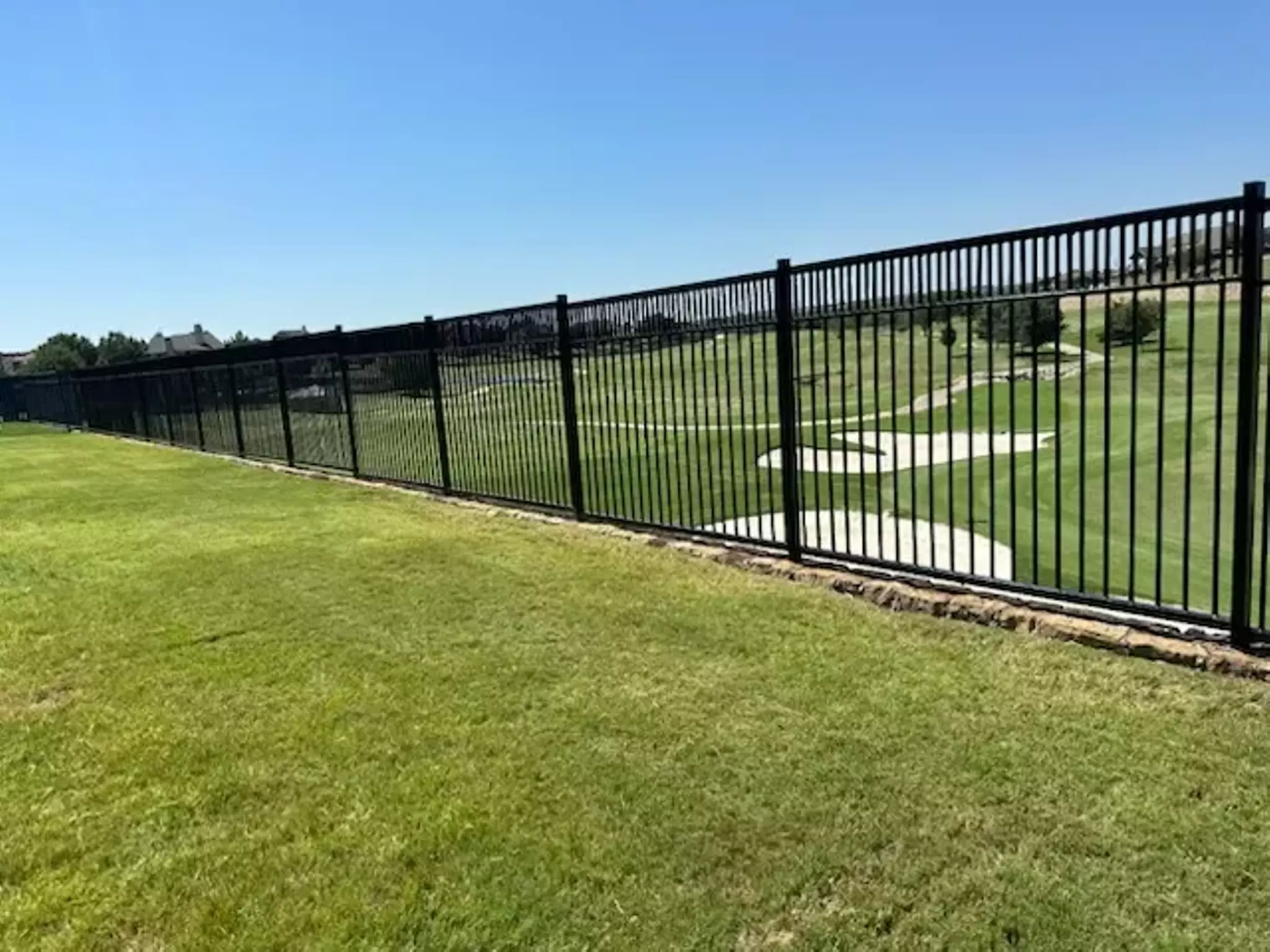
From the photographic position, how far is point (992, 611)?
466cm

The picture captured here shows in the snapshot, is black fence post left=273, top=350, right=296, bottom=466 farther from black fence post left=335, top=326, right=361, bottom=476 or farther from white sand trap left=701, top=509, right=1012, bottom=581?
white sand trap left=701, top=509, right=1012, bottom=581

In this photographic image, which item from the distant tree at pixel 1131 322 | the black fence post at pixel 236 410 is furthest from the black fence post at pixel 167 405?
the distant tree at pixel 1131 322

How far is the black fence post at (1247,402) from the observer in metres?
3.63

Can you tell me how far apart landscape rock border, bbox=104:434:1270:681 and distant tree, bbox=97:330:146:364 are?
77.9 meters

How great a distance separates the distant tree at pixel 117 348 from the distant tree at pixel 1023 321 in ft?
262

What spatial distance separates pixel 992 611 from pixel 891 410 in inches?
154

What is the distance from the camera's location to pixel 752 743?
345 centimetres

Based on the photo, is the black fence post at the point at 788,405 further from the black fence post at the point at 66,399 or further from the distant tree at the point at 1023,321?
the black fence post at the point at 66,399

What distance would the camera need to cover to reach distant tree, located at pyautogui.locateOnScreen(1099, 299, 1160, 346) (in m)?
4.06

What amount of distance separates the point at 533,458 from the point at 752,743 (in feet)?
18.7

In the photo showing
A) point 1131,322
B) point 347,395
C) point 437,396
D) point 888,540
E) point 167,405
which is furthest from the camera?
point 167,405

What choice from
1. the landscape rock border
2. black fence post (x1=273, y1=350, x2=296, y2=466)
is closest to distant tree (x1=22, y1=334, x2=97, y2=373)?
black fence post (x1=273, y1=350, x2=296, y2=466)

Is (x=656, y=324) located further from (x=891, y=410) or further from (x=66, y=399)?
(x=66, y=399)

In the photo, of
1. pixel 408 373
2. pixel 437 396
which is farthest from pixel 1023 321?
pixel 408 373
